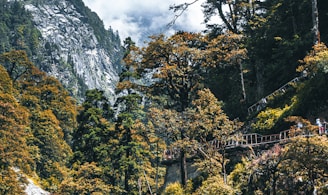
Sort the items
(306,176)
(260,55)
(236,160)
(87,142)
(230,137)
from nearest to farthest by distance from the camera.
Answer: (306,176)
(230,137)
(236,160)
(260,55)
(87,142)

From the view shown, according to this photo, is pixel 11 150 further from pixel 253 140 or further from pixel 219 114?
pixel 219 114

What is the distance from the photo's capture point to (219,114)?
60.5 ft

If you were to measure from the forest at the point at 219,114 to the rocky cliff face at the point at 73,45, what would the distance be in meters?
104

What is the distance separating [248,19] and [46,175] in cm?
2992

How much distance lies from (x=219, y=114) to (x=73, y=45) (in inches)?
6284

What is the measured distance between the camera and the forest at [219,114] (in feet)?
51.8

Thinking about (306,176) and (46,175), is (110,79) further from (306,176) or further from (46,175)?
(306,176)

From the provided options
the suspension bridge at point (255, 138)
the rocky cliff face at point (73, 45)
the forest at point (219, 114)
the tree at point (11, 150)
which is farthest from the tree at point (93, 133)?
the rocky cliff face at point (73, 45)

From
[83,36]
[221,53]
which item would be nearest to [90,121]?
[221,53]

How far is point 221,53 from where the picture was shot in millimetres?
26609

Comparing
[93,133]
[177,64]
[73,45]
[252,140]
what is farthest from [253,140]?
[73,45]

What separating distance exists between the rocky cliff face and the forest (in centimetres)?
10442

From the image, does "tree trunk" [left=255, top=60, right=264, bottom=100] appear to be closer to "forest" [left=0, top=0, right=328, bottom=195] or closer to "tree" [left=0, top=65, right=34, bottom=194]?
"forest" [left=0, top=0, right=328, bottom=195]

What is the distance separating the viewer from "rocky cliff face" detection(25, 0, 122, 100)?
143 m
